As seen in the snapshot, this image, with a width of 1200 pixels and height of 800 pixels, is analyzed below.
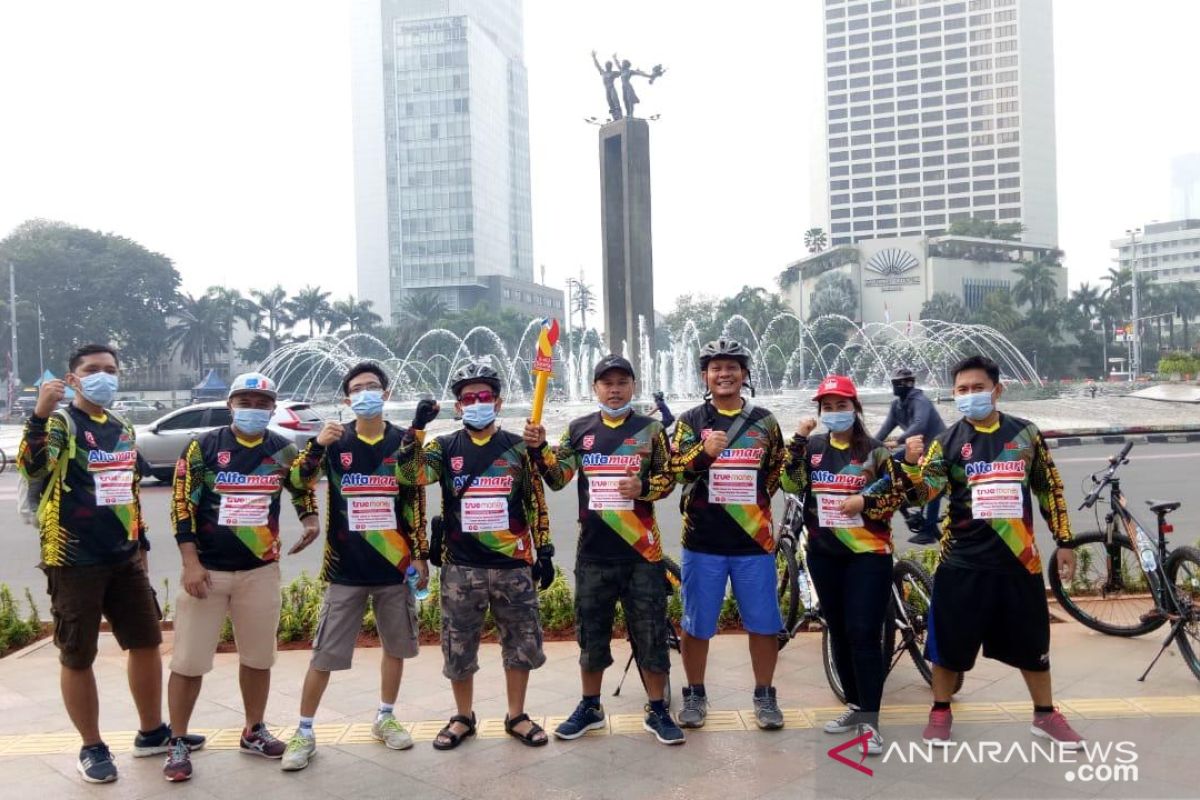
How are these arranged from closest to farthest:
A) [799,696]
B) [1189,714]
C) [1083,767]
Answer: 1. [1083,767]
2. [1189,714]
3. [799,696]

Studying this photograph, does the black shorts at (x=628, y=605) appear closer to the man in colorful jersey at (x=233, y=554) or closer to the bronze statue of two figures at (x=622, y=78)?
the man in colorful jersey at (x=233, y=554)

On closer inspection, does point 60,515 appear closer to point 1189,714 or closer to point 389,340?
point 1189,714

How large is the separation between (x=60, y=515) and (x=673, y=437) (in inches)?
110

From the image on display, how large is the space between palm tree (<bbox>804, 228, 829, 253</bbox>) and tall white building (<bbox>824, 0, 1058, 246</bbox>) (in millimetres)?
24732

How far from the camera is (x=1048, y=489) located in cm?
422

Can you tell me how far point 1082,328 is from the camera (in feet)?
293

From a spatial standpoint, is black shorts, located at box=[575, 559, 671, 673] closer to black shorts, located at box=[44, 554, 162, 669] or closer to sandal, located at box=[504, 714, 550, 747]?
sandal, located at box=[504, 714, 550, 747]

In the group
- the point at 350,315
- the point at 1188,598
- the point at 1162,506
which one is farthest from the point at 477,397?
the point at 350,315

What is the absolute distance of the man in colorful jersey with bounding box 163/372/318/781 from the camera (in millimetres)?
4254

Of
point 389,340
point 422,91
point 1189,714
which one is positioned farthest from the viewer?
point 422,91

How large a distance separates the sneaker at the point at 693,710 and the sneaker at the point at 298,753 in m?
1.71

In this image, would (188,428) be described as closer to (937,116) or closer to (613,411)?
(613,411)

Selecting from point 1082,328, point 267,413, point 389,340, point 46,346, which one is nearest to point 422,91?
point 389,340

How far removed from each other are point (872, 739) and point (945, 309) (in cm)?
9208
